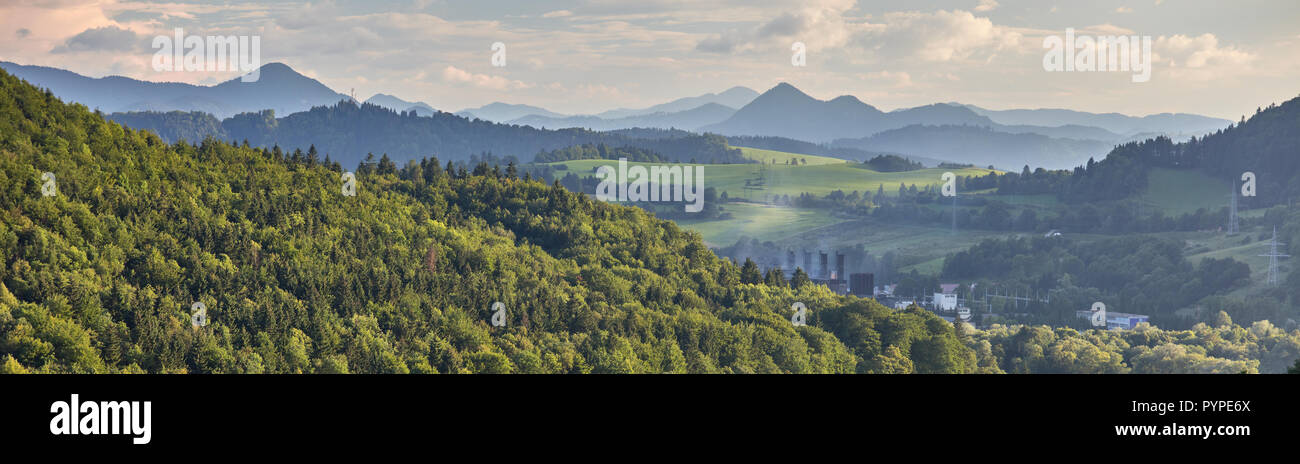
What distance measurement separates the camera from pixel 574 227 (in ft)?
364

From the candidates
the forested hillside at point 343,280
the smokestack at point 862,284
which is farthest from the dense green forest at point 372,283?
the smokestack at point 862,284

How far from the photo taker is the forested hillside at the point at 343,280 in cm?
6644

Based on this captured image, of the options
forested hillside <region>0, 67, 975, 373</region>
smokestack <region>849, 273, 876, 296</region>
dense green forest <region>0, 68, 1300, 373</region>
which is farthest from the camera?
smokestack <region>849, 273, 876, 296</region>

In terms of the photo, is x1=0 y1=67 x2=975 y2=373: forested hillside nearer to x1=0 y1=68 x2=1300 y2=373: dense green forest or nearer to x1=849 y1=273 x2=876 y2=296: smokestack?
x1=0 y1=68 x2=1300 y2=373: dense green forest

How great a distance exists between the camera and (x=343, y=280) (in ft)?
264

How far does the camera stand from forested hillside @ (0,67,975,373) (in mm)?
66438

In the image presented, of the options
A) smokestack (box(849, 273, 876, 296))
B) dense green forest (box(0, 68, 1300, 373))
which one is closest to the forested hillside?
dense green forest (box(0, 68, 1300, 373))

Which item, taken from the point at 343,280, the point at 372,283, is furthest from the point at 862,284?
the point at 343,280

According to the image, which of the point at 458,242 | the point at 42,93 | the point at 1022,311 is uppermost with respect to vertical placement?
the point at 42,93
